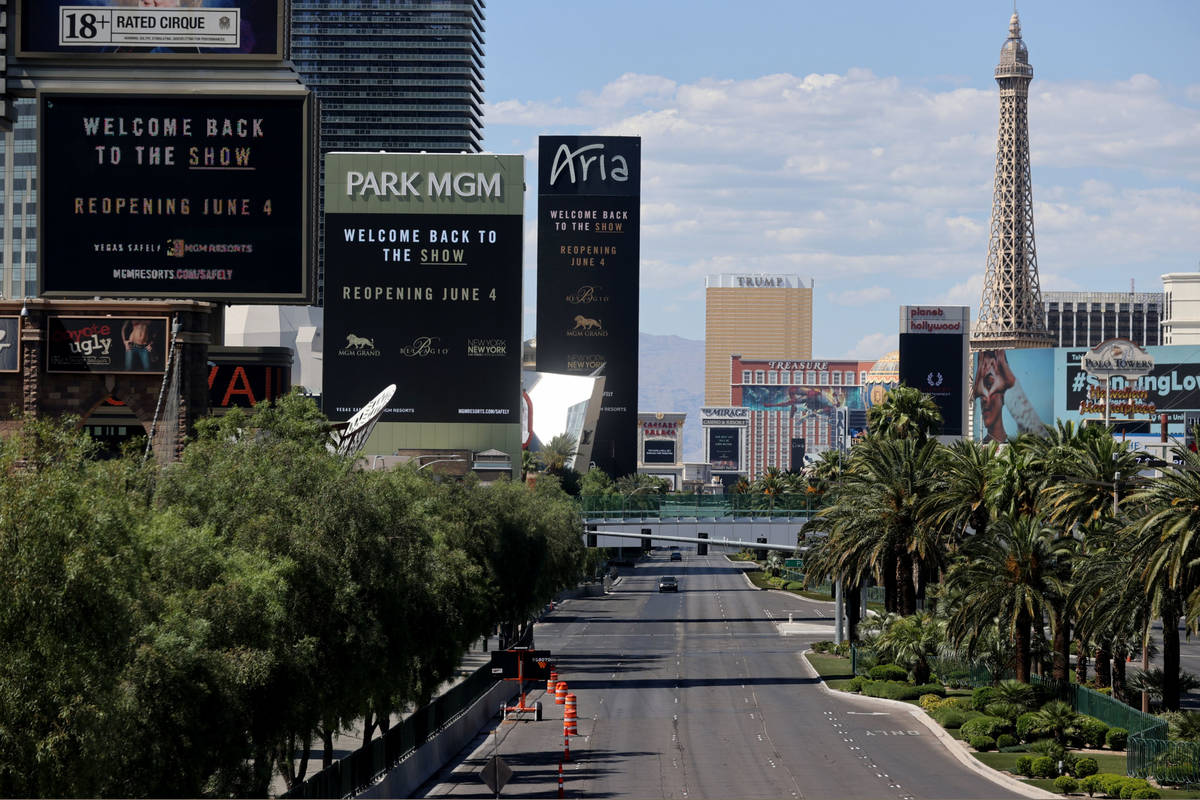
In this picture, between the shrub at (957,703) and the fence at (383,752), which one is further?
the shrub at (957,703)

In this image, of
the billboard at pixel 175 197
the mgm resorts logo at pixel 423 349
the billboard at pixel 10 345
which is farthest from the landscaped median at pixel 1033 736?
the mgm resorts logo at pixel 423 349

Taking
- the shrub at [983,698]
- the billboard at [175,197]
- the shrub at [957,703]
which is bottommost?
the shrub at [957,703]

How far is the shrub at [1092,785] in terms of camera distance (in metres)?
44.2

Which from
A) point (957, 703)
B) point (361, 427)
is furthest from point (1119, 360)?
point (957, 703)

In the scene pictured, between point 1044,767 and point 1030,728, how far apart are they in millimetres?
5989

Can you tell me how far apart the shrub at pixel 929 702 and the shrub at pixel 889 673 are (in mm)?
5821

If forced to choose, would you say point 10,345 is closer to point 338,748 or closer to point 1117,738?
point 338,748

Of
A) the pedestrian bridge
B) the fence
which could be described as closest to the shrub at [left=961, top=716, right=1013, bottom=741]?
the fence

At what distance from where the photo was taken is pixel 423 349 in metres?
144

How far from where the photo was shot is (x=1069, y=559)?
191ft

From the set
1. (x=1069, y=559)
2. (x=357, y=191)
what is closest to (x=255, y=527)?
(x=1069, y=559)

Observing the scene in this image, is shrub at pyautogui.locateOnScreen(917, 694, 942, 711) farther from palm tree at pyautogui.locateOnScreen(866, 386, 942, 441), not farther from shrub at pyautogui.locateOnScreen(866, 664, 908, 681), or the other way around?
palm tree at pyautogui.locateOnScreen(866, 386, 942, 441)

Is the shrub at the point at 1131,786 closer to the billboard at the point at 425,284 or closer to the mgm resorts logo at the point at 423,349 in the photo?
the billboard at the point at 425,284

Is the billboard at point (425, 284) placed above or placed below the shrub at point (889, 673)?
above
